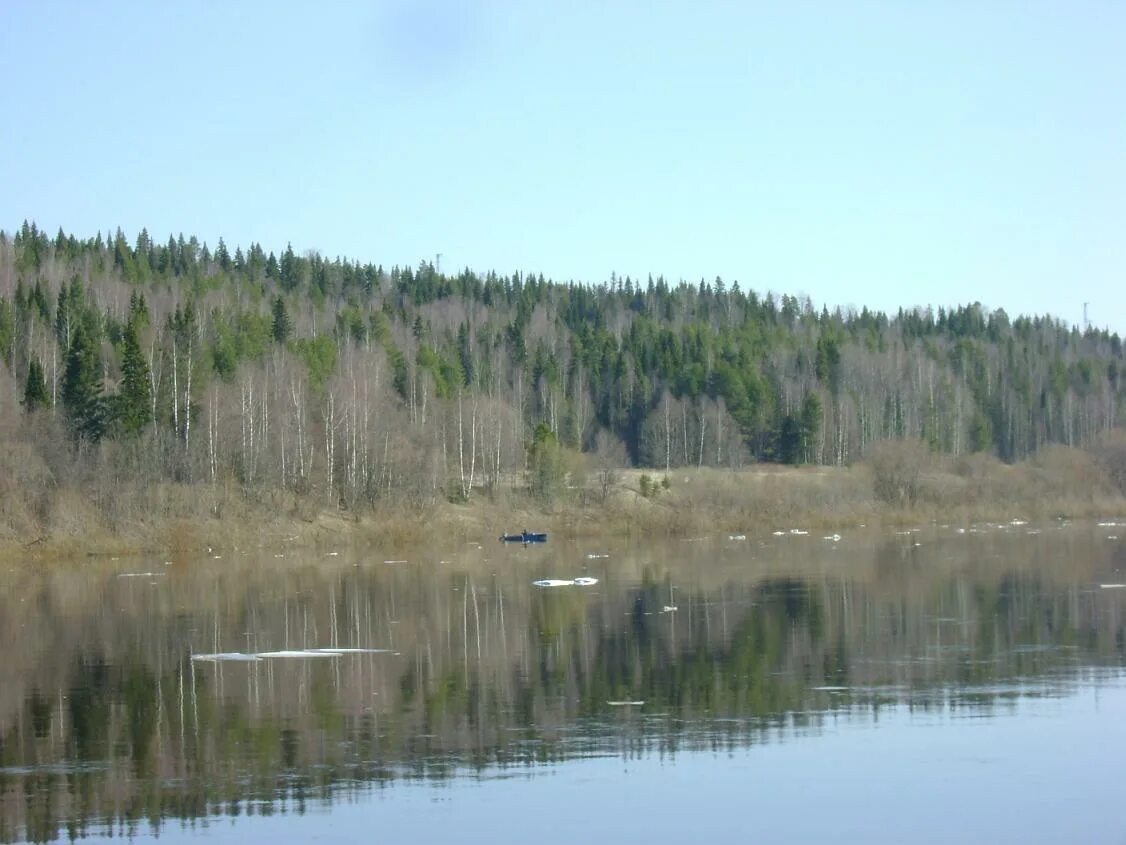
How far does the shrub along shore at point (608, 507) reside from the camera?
5384 centimetres

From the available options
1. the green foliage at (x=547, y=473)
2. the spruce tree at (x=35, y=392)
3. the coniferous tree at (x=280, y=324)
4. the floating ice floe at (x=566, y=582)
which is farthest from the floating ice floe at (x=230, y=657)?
the coniferous tree at (x=280, y=324)

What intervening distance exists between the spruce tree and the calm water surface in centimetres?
2700

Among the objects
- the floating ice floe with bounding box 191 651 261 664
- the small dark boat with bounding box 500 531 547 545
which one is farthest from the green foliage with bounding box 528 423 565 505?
the floating ice floe with bounding box 191 651 261 664

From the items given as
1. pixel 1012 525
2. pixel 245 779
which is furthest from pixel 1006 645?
pixel 1012 525

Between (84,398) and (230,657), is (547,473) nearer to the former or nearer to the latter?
(84,398)

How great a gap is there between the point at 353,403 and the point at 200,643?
40514mm

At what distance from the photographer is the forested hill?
65.4m

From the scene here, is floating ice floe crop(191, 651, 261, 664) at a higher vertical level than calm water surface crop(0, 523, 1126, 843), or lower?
higher

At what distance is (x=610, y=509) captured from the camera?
2820 inches

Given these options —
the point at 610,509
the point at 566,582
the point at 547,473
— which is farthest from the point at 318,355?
the point at 566,582

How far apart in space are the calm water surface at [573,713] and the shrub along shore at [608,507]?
1630 cm

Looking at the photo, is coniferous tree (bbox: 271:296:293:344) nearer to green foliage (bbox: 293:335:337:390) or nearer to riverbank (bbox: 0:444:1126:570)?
green foliage (bbox: 293:335:337:390)

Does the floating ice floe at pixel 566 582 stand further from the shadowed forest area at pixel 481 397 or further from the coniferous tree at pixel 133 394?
the coniferous tree at pixel 133 394

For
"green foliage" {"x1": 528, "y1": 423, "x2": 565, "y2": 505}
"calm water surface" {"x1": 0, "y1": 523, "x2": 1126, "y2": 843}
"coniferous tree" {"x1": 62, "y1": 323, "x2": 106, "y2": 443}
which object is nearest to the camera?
"calm water surface" {"x1": 0, "y1": 523, "x2": 1126, "y2": 843}
